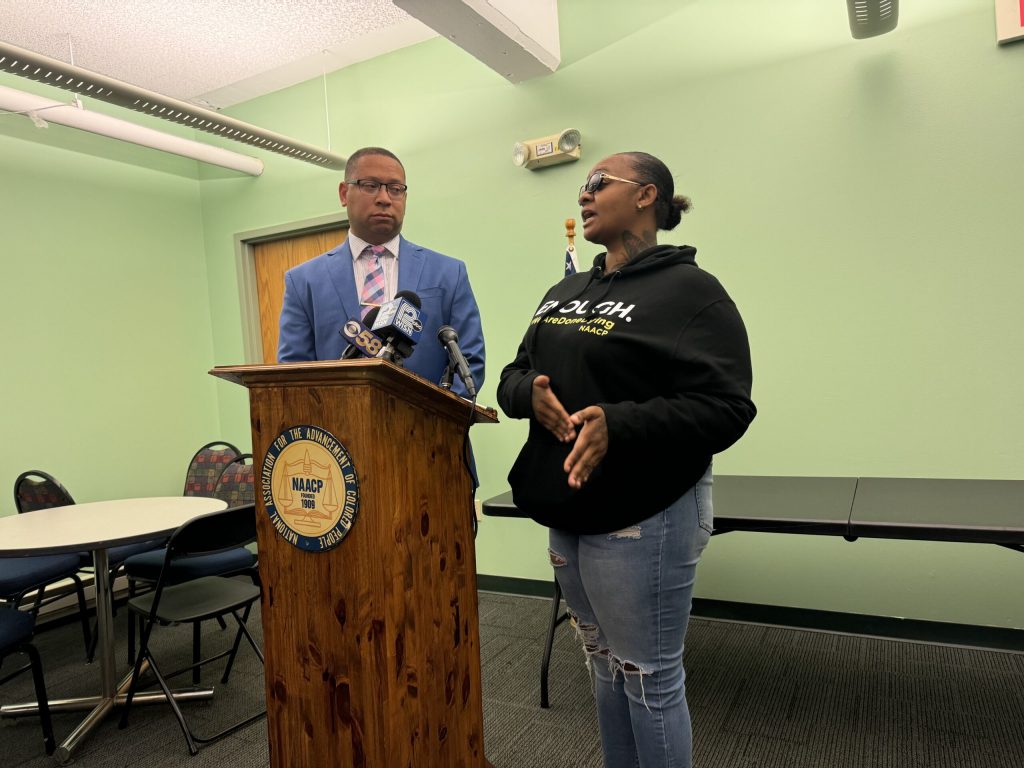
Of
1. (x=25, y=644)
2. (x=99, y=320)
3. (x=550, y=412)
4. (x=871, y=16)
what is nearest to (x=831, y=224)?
(x=871, y=16)

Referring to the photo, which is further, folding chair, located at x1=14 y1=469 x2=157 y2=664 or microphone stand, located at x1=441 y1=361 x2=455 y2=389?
folding chair, located at x1=14 y1=469 x2=157 y2=664

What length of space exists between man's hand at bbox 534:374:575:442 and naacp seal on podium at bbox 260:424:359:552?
377 millimetres

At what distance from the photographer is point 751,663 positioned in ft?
8.87

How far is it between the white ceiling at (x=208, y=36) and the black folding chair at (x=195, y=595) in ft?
7.94

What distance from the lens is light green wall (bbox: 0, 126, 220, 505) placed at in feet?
12.4

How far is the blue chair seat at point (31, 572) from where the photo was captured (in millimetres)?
2793

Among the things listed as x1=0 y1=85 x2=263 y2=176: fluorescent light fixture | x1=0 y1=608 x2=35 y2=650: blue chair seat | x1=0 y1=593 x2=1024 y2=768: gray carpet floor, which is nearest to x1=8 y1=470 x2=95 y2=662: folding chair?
x1=0 y1=593 x2=1024 y2=768: gray carpet floor

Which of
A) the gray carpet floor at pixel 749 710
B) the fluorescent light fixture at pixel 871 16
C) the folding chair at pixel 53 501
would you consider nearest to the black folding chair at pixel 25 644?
the gray carpet floor at pixel 749 710

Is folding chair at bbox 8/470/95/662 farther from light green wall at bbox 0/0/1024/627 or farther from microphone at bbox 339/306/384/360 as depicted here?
microphone at bbox 339/306/384/360

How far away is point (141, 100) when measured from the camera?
3080 mm

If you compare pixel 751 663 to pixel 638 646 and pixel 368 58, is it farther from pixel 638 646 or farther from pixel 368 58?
pixel 368 58

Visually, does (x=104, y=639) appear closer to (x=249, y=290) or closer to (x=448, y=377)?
(x=448, y=377)

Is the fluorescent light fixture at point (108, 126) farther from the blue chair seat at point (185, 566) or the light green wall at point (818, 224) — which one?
→ the blue chair seat at point (185, 566)

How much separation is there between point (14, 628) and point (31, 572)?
2.82 feet
